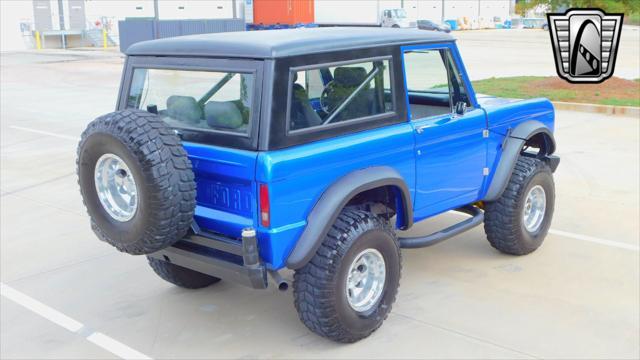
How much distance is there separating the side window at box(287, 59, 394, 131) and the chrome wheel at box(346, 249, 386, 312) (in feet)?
2.80

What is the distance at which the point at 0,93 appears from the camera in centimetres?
1783

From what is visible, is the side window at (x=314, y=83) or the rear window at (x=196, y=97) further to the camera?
the side window at (x=314, y=83)

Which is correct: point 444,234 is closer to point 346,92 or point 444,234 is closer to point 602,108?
point 346,92

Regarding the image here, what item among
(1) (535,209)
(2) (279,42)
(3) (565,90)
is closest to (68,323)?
(2) (279,42)

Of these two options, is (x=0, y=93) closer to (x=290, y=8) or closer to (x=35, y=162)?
(x=35, y=162)

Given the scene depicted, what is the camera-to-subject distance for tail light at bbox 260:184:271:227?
3.62m

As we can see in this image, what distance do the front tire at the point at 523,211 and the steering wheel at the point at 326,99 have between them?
177 centimetres

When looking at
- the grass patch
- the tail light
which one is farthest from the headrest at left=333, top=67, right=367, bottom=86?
the grass patch

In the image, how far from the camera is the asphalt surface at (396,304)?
13.8 ft

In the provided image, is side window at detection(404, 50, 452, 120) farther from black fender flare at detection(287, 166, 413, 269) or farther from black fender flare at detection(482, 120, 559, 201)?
black fender flare at detection(287, 166, 413, 269)

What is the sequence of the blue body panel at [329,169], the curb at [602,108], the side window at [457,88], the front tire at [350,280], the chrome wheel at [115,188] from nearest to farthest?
the blue body panel at [329,169]
the chrome wheel at [115,188]
the front tire at [350,280]
the side window at [457,88]
the curb at [602,108]

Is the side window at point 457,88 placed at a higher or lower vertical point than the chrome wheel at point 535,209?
higher

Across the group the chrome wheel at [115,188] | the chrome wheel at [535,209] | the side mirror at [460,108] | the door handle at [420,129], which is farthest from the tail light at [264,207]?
the chrome wheel at [535,209]

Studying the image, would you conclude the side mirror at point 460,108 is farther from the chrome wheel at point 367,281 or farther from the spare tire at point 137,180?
the spare tire at point 137,180
